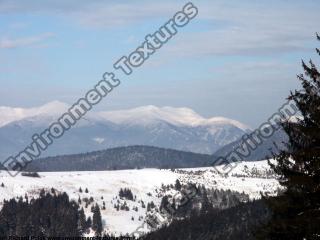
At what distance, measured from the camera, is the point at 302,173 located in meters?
31.1

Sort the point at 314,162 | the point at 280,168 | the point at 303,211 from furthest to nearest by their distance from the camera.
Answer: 1. the point at 280,168
2. the point at 303,211
3. the point at 314,162

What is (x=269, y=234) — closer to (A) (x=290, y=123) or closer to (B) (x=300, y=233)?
(B) (x=300, y=233)

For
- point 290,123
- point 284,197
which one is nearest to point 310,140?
point 290,123

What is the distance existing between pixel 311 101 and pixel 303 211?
193 inches

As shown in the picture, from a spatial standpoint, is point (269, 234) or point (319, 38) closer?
point (319, 38)

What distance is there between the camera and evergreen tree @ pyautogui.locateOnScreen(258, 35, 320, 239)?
2973 cm

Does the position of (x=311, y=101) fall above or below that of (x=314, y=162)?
above

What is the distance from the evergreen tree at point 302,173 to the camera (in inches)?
1171

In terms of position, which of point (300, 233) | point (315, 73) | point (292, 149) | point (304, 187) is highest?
point (315, 73)

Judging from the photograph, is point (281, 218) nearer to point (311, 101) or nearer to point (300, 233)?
point (300, 233)

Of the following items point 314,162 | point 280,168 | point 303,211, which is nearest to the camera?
point 314,162

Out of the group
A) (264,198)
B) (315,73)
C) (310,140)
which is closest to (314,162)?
(310,140)

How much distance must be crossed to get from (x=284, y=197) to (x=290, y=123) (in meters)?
3.84

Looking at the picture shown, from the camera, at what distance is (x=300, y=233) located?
102 ft
